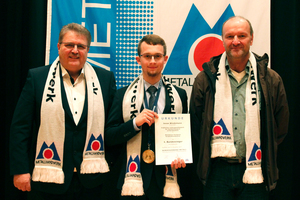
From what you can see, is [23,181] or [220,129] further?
[220,129]

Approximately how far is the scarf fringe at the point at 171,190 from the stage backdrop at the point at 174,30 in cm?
147

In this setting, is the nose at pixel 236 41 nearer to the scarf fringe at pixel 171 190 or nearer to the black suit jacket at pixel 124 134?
the black suit jacket at pixel 124 134

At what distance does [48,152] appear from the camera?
2.03 m

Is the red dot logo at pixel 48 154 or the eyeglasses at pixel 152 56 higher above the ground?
the eyeglasses at pixel 152 56

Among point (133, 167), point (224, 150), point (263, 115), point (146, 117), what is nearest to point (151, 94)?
point (146, 117)

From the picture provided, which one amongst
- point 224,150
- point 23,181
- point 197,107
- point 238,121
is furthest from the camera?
point 197,107

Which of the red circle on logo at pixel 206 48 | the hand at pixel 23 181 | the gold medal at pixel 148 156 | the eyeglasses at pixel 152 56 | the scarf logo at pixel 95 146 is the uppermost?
the red circle on logo at pixel 206 48

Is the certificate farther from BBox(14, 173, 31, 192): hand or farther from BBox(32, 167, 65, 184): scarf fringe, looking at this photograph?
BBox(14, 173, 31, 192): hand

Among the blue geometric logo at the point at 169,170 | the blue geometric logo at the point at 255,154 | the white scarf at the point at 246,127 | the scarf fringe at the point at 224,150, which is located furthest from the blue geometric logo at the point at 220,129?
the blue geometric logo at the point at 169,170

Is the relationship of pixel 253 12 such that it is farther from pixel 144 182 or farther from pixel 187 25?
pixel 144 182

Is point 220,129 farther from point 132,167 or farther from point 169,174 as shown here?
point 132,167

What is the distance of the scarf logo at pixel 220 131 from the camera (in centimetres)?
208

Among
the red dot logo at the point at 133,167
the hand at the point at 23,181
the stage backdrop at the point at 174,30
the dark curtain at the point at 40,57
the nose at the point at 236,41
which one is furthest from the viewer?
the stage backdrop at the point at 174,30

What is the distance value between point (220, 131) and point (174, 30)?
163 centimetres
